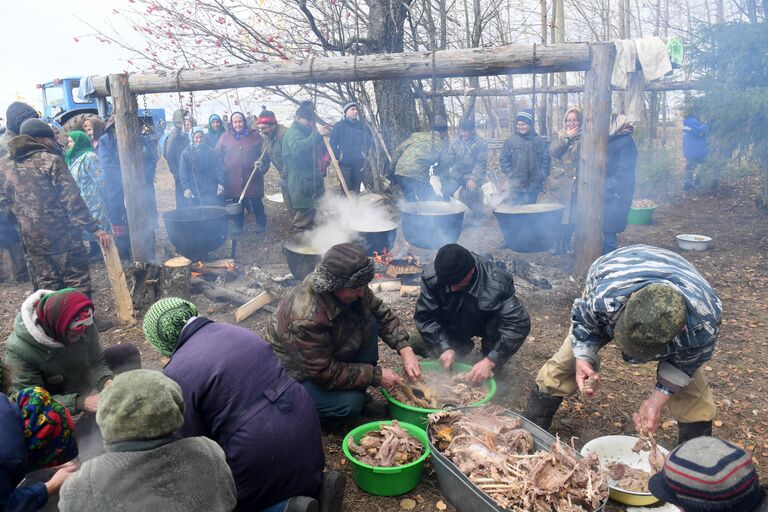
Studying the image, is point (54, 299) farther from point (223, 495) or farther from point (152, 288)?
point (152, 288)

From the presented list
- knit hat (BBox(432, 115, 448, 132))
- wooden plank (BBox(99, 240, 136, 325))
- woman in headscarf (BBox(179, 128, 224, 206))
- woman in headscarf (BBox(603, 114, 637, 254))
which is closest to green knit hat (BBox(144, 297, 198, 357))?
wooden plank (BBox(99, 240, 136, 325))

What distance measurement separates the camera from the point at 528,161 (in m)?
8.90

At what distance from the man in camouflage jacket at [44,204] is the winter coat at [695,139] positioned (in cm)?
1215

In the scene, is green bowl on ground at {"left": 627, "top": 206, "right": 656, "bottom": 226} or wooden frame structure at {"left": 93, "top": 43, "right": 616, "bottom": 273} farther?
green bowl on ground at {"left": 627, "top": 206, "right": 656, "bottom": 226}

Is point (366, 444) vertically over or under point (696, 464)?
under

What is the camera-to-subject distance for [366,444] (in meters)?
3.65

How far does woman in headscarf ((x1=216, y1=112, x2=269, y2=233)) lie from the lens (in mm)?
10172

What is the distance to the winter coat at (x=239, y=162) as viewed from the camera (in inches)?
401

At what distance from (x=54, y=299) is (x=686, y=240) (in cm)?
866

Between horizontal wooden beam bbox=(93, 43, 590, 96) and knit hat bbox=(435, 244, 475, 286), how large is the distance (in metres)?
3.08

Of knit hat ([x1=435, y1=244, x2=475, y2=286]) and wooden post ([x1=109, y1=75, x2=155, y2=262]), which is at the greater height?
wooden post ([x1=109, y1=75, x2=155, y2=262])

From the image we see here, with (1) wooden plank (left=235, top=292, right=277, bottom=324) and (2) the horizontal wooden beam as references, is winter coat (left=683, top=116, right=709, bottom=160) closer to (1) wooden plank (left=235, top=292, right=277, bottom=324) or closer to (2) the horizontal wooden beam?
(2) the horizontal wooden beam

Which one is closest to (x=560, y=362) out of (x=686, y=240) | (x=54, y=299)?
(x=54, y=299)

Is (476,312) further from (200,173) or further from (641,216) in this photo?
(641,216)
